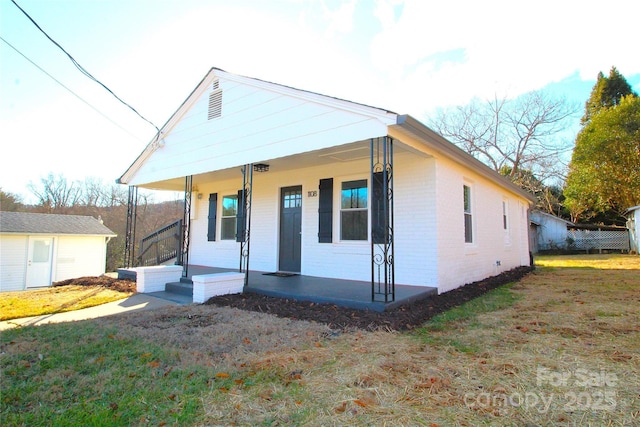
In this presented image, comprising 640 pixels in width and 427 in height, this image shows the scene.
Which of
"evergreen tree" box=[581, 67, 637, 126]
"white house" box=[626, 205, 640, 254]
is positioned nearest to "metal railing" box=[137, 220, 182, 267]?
"white house" box=[626, 205, 640, 254]

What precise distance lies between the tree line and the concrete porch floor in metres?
21.2

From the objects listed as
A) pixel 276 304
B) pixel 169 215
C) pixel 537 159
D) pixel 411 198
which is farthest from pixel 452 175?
pixel 169 215

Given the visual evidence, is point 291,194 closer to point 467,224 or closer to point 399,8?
point 467,224

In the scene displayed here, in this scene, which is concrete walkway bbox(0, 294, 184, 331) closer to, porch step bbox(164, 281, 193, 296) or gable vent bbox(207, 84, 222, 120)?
porch step bbox(164, 281, 193, 296)

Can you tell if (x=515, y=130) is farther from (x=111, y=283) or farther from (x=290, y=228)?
(x=111, y=283)

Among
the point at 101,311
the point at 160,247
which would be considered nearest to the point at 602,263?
the point at 160,247

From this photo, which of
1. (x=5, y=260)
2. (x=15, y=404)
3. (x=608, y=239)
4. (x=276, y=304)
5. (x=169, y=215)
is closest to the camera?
(x=15, y=404)

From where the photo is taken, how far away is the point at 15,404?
7.84 feet

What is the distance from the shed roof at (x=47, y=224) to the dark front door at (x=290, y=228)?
1558 cm

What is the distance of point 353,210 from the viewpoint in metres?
7.39

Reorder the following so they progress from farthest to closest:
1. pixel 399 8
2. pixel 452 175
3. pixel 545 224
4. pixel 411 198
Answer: pixel 545 224 < pixel 399 8 < pixel 452 175 < pixel 411 198

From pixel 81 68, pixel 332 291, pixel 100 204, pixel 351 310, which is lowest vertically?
pixel 351 310

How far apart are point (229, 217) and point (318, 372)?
761 centimetres

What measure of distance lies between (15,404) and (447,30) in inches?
399
